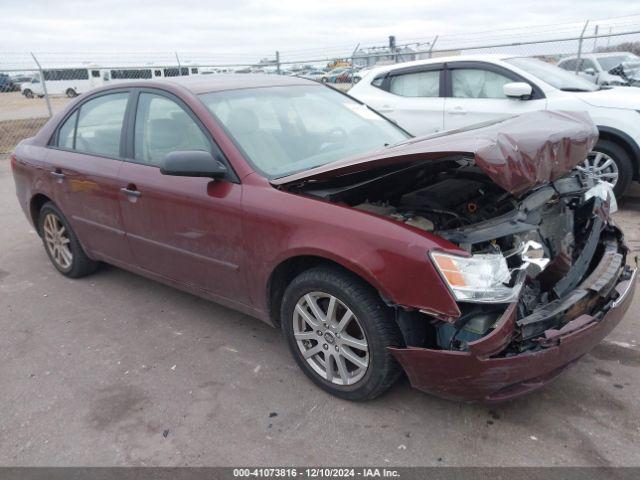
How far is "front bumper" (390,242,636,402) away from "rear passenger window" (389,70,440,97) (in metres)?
4.88

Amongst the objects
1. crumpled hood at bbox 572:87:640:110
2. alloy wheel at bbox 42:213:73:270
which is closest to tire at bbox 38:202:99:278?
alloy wheel at bbox 42:213:73:270

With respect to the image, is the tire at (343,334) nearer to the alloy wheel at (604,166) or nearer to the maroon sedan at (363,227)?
the maroon sedan at (363,227)

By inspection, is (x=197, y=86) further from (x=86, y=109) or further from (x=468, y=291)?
(x=468, y=291)

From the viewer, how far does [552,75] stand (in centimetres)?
621

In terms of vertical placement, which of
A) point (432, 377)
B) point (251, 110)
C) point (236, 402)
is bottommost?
point (236, 402)

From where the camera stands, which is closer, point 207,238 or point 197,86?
point 207,238

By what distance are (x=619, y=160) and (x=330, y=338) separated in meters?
4.49

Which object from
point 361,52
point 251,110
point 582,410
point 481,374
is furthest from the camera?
point 361,52

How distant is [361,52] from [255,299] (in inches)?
457

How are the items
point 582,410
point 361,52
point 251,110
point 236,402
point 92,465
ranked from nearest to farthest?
point 92,465, point 582,410, point 236,402, point 251,110, point 361,52

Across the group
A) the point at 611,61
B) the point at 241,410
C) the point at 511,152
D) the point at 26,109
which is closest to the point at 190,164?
the point at 241,410

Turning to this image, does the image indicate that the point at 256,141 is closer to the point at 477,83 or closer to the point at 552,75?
the point at 477,83

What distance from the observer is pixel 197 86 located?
11.3ft

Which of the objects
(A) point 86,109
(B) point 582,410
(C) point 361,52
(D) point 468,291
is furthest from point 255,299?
(C) point 361,52
